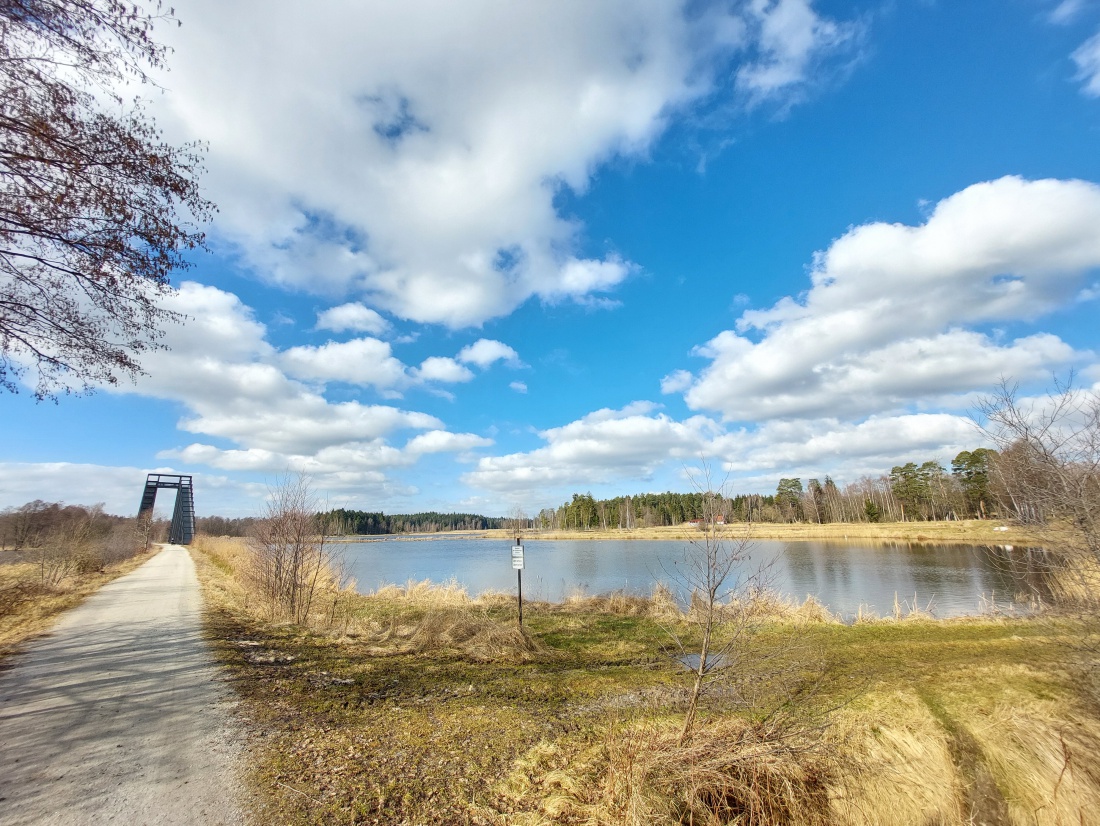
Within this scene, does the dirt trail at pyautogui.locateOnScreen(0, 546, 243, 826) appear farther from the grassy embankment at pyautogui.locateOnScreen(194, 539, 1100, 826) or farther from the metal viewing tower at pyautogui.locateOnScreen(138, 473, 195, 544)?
the metal viewing tower at pyautogui.locateOnScreen(138, 473, 195, 544)

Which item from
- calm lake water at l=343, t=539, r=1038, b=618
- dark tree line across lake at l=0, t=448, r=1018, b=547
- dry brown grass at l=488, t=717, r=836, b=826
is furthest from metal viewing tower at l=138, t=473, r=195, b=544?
dry brown grass at l=488, t=717, r=836, b=826

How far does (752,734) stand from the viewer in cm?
466

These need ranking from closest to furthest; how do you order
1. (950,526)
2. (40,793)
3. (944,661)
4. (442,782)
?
(40,793) < (442,782) < (944,661) < (950,526)

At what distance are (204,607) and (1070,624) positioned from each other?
62.2 feet

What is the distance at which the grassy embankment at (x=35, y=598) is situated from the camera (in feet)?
33.8

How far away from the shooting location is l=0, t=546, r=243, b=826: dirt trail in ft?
12.7

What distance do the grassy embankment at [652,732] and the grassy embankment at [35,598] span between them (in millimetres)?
4254

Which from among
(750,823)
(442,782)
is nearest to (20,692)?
(442,782)

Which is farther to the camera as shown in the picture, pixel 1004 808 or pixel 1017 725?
pixel 1017 725

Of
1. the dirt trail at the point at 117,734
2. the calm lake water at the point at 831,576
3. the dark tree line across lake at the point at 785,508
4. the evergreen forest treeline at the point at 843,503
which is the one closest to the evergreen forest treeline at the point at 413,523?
the dark tree line across lake at the point at 785,508

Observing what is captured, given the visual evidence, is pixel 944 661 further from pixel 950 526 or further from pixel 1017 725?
pixel 950 526

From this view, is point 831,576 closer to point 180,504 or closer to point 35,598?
point 35,598

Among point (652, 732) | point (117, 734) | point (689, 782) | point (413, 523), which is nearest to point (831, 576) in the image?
point (652, 732)

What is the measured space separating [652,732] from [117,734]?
571 centimetres
